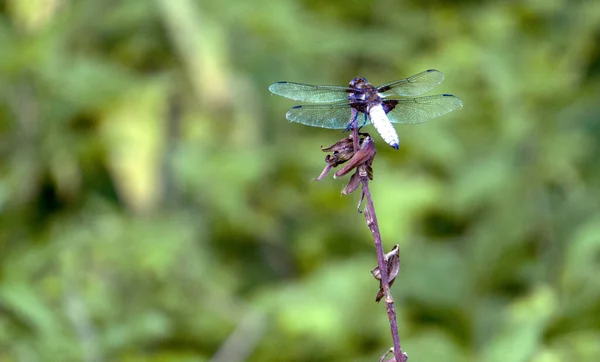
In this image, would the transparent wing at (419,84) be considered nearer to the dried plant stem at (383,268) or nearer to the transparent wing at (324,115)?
the transparent wing at (324,115)

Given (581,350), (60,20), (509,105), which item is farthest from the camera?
(509,105)

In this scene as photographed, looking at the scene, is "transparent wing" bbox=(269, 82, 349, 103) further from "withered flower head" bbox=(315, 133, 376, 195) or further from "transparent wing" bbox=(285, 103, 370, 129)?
"withered flower head" bbox=(315, 133, 376, 195)

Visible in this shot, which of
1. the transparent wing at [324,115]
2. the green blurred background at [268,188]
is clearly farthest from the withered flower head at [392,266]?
the green blurred background at [268,188]

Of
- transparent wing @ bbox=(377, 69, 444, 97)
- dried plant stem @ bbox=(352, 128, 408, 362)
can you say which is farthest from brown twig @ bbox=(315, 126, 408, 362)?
transparent wing @ bbox=(377, 69, 444, 97)

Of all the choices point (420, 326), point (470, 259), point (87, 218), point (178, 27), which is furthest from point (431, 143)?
point (87, 218)

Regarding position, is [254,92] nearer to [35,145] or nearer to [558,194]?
[35,145]

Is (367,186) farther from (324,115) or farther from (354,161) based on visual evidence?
(324,115)
